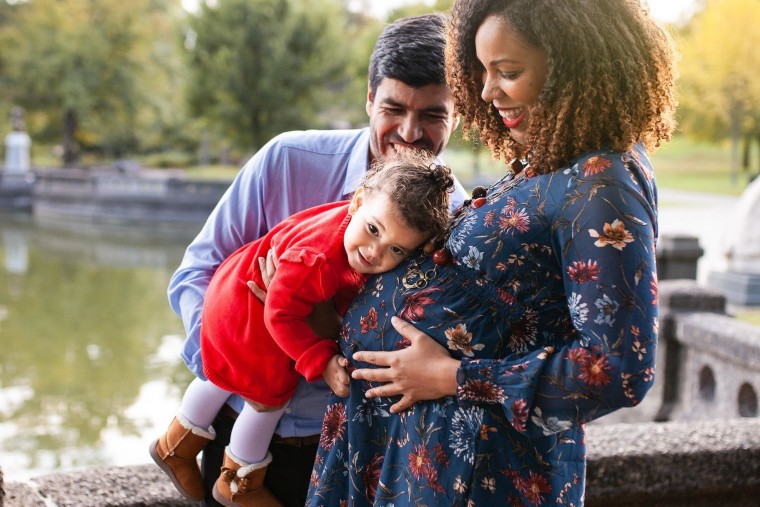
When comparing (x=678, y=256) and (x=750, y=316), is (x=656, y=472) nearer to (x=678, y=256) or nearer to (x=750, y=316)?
(x=678, y=256)

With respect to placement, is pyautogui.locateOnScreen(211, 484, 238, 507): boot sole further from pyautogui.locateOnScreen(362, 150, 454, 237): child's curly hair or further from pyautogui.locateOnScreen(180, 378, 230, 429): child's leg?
pyautogui.locateOnScreen(362, 150, 454, 237): child's curly hair

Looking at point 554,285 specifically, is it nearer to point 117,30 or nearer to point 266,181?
point 266,181

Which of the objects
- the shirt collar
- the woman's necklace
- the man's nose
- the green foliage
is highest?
the green foliage

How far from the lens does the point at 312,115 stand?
89.5 ft

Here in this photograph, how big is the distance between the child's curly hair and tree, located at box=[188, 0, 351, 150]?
80.6 ft

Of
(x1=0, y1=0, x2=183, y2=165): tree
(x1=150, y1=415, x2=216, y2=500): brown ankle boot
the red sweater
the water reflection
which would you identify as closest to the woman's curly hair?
the red sweater

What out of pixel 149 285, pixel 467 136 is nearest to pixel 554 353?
pixel 467 136

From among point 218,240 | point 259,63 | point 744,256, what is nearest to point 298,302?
point 218,240

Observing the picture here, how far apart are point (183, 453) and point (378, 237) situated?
2.51 feet

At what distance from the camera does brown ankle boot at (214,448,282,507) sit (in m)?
1.86

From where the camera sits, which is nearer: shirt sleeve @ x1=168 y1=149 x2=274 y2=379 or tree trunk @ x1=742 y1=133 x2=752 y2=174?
shirt sleeve @ x1=168 y1=149 x2=274 y2=379

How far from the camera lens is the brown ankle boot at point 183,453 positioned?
6.44 ft

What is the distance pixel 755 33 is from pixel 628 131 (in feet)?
93.3

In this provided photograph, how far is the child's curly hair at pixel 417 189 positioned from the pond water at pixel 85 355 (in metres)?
1.26
